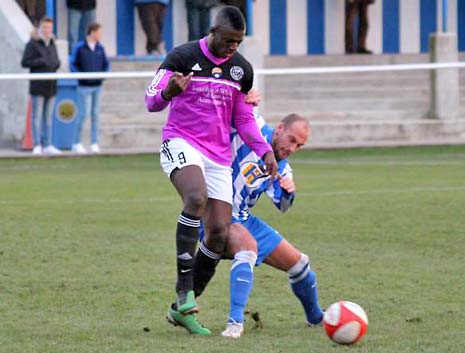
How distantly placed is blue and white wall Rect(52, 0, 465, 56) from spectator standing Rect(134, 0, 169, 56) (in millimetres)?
1381

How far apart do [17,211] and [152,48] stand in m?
10.9

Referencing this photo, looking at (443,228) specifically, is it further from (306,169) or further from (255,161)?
(306,169)

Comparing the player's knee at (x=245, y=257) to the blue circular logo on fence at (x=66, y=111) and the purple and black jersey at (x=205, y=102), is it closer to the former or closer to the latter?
the purple and black jersey at (x=205, y=102)

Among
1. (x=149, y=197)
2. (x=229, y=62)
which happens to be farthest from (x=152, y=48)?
(x=229, y=62)

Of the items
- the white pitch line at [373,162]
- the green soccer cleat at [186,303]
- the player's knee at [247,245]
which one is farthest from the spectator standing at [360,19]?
the green soccer cleat at [186,303]

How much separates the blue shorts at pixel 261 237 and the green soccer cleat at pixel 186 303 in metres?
0.44

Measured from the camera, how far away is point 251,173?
787 centimetres

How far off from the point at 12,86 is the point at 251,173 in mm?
14541

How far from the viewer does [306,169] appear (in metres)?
18.4

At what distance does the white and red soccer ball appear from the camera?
7.06 m

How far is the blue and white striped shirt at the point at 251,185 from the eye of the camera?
7836 mm

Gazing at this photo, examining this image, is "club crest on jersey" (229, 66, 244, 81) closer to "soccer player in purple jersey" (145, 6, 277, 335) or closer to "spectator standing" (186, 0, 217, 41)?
"soccer player in purple jersey" (145, 6, 277, 335)

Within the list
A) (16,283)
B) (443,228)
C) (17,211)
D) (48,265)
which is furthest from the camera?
(17,211)

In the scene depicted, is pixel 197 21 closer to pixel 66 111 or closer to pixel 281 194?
pixel 66 111
